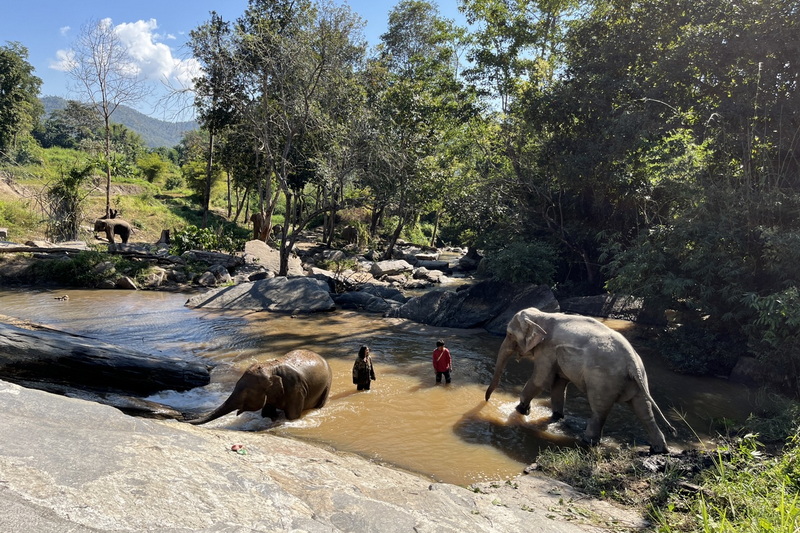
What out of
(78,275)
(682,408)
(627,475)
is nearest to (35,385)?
(627,475)

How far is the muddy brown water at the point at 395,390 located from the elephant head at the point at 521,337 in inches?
35.2

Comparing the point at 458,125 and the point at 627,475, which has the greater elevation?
the point at 458,125

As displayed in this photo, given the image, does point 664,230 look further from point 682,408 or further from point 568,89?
point 568,89

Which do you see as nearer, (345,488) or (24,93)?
(345,488)

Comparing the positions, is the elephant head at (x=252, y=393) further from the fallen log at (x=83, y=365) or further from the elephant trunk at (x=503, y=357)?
the elephant trunk at (x=503, y=357)

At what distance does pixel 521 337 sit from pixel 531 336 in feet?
0.73

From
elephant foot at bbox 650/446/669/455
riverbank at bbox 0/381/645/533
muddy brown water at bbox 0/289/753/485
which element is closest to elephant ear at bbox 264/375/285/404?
muddy brown water at bbox 0/289/753/485

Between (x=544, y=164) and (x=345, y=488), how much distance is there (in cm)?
1609

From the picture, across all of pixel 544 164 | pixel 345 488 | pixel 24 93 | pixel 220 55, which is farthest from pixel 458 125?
pixel 24 93

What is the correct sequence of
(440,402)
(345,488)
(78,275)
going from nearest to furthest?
(345,488) → (440,402) → (78,275)

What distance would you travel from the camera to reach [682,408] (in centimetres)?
921

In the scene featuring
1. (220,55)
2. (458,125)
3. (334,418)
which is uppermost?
(220,55)

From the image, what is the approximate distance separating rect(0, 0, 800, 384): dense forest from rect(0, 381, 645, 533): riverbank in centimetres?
683

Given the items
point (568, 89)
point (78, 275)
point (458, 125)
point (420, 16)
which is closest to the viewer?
point (568, 89)
